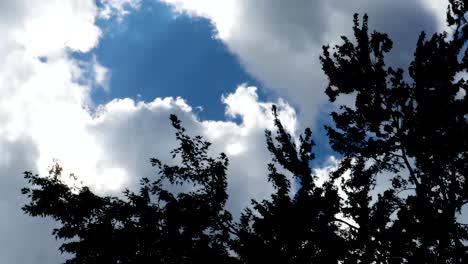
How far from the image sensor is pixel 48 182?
10633mm

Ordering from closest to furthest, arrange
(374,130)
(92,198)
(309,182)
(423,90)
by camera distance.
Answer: (92,198) → (309,182) → (423,90) → (374,130)

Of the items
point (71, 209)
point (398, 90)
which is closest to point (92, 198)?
point (71, 209)

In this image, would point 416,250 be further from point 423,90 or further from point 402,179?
point 423,90

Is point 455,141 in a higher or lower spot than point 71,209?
higher

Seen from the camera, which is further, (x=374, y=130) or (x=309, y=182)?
(x=374, y=130)

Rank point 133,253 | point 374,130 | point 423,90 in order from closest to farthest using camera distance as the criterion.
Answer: point 133,253
point 423,90
point 374,130

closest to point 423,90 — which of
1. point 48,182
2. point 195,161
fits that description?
point 195,161

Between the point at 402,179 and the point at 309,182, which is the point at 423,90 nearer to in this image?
the point at 402,179

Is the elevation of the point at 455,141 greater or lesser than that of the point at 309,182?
greater

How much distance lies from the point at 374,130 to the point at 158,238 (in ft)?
29.0

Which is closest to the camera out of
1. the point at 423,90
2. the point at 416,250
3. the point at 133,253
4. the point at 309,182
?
the point at 416,250

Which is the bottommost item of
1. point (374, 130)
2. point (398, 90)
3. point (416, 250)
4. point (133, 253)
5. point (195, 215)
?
Result: point (416, 250)

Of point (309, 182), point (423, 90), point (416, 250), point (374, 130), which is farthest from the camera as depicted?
point (374, 130)

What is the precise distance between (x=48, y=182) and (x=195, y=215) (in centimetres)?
431
